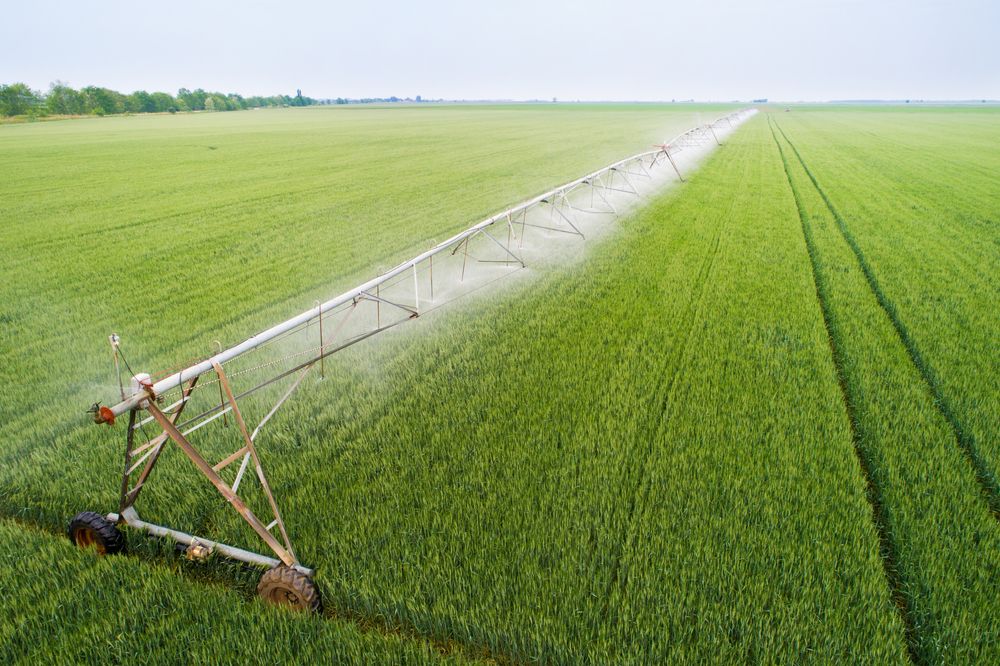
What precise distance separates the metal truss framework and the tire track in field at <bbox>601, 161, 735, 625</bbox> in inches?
83.3

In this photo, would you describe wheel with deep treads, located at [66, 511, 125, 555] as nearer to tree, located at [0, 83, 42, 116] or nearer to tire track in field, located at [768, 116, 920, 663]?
Result: tire track in field, located at [768, 116, 920, 663]

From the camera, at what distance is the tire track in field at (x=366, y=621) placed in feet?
9.98

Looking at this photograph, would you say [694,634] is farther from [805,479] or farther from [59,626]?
[59,626]

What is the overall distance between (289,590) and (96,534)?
5.50 ft

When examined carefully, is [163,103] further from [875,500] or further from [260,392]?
[875,500]

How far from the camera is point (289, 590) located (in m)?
3.23

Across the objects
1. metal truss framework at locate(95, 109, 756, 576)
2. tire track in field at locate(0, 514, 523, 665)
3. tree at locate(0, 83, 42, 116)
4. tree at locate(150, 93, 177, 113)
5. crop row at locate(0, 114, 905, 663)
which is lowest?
tire track in field at locate(0, 514, 523, 665)

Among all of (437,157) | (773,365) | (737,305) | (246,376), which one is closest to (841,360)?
(773,365)

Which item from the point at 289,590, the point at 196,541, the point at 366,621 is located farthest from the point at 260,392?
the point at 366,621

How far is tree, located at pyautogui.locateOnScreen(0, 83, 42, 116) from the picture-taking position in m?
90.3

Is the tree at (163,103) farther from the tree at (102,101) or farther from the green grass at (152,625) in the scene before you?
the green grass at (152,625)

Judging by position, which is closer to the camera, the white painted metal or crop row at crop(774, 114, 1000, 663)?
crop row at crop(774, 114, 1000, 663)

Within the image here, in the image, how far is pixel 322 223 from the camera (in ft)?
49.8

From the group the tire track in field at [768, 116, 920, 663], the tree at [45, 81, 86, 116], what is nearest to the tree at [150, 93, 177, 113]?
the tree at [45, 81, 86, 116]
